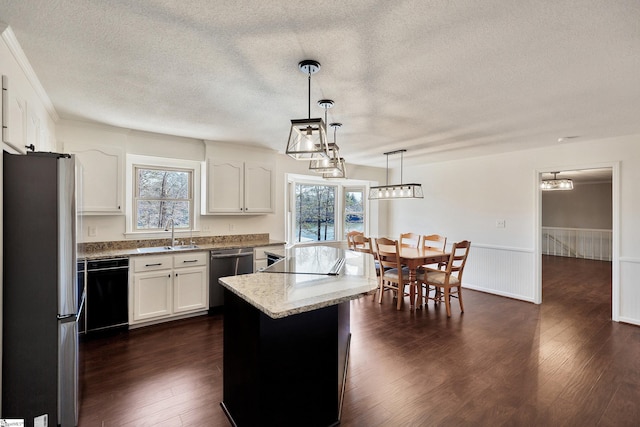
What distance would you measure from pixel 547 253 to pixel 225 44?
1126 centimetres

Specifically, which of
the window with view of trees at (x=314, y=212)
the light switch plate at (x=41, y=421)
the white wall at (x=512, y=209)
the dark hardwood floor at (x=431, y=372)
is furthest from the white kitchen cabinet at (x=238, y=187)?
the white wall at (x=512, y=209)

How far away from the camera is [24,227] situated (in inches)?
67.5

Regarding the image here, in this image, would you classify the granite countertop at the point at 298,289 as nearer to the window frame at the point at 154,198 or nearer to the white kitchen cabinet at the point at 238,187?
the white kitchen cabinet at the point at 238,187

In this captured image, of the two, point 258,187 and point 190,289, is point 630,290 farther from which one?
point 190,289

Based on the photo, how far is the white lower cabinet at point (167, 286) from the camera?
3473 millimetres

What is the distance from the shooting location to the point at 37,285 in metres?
1.73

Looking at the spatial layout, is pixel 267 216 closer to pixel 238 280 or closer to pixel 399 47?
pixel 238 280

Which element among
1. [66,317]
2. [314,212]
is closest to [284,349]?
[66,317]

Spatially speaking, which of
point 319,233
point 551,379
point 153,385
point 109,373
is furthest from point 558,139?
point 109,373

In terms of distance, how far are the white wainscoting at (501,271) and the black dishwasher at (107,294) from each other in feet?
17.3

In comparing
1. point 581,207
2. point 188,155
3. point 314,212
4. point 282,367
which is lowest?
point 282,367

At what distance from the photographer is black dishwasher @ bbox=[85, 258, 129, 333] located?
10.5ft

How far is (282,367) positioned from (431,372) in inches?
60.1

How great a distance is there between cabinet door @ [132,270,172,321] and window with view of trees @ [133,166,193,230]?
2.85ft
